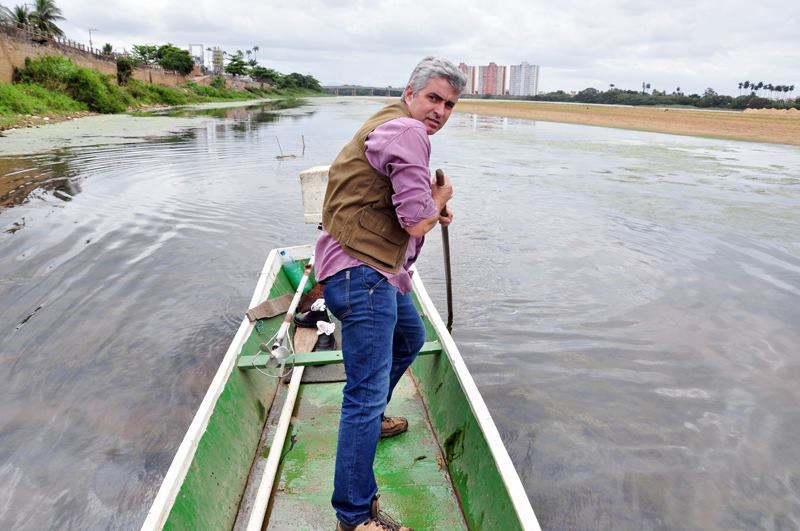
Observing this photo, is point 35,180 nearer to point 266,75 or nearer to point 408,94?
point 408,94

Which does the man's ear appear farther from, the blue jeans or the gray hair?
the blue jeans

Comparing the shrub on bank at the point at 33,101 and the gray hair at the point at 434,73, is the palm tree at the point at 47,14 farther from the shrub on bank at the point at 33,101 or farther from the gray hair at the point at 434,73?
the gray hair at the point at 434,73

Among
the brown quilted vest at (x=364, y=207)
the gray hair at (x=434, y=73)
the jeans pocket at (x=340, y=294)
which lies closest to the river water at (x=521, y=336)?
the jeans pocket at (x=340, y=294)

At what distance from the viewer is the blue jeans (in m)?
2.31

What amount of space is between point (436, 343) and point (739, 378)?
3.65m

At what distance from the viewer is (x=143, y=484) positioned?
4.03 metres

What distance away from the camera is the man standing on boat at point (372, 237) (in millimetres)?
2100

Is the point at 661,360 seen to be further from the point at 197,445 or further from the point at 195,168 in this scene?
the point at 195,168

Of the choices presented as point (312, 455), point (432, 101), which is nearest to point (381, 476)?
point (312, 455)

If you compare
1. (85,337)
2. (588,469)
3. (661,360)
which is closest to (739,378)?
(661,360)

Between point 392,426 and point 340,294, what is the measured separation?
1653mm

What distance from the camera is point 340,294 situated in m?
2.33

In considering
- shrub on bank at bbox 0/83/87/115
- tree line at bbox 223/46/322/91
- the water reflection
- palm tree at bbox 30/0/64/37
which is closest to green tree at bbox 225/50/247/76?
tree line at bbox 223/46/322/91

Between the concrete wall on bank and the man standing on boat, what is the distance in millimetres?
34855
